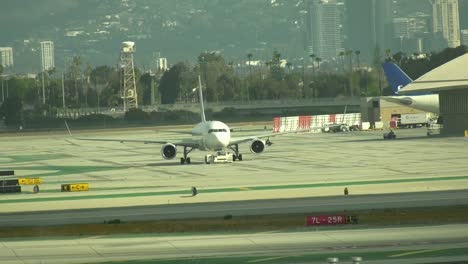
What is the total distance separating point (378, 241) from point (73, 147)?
316 ft

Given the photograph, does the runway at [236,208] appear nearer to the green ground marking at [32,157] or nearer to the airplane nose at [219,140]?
the airplane nose at [219,140]

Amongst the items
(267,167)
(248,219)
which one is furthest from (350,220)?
(267,167)

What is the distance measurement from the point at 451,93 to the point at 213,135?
4151 cm

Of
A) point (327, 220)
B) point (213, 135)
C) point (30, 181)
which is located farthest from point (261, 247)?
point (213, 135)

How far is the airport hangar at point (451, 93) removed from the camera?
365 ft

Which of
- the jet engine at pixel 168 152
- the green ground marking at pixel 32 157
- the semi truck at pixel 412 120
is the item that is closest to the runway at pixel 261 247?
the jet engine at pixel 168 152

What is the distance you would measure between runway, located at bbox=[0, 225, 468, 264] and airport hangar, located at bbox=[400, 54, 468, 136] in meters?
72.1

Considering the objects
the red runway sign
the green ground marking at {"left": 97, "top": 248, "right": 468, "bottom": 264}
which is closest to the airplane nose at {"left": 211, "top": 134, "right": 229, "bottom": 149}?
the red runway sign

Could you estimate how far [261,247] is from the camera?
37.4 metres

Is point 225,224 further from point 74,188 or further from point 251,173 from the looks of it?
point 251,173

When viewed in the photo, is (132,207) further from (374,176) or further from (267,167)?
(267,167)

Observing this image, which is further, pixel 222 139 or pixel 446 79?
pixel 446 79

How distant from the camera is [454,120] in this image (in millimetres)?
114250

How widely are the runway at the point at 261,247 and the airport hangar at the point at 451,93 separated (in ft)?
236
